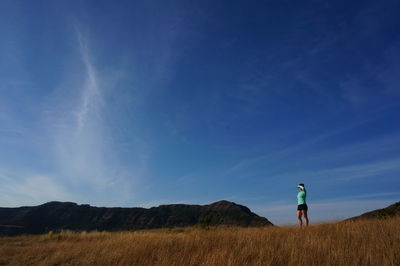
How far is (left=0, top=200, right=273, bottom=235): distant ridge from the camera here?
105 meters

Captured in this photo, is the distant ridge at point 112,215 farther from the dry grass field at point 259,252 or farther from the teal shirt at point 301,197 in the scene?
the dry grass field at point 259,252

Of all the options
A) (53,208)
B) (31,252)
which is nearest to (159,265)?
(31,252)

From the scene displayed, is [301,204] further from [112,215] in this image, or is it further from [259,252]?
[112,215]

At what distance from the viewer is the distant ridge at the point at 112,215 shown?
346ft

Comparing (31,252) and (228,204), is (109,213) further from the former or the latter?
(31,252)

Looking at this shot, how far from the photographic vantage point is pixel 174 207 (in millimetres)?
126938

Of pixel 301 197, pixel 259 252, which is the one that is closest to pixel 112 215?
pixel 301 197

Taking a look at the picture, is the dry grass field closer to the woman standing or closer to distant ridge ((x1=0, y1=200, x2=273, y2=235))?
the woman standing

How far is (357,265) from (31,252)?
9.50m

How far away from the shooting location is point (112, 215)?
384 feet

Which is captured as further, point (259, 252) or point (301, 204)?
point (301, 204)

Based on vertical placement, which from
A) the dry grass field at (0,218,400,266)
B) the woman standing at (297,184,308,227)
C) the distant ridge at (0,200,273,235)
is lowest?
the dry grass field at (0,218,400,266)

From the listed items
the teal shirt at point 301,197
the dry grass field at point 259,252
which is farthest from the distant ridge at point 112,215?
the dry grass field at point 259,252

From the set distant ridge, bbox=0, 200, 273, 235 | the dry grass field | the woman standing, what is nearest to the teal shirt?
the woman standing
